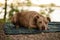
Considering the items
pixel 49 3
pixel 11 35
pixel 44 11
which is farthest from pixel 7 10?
pixel 49 3

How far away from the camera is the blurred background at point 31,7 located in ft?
7.61

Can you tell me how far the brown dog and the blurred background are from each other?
0.22 ft

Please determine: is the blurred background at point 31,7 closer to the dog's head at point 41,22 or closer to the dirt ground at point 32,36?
the dog's head at point 41,22

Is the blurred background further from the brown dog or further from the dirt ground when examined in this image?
the dirt ground

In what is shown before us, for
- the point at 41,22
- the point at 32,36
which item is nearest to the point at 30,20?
the point at 41,22

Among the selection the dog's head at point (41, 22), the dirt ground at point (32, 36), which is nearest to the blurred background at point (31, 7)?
the dog's head at point (41, 22)

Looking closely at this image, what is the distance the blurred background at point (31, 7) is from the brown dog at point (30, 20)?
0.22 feet

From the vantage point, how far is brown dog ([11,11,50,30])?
253 centimetres

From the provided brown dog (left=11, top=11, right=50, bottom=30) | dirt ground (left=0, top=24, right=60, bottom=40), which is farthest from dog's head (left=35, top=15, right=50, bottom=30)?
dirt ground (left=0, top=24, right=60, bottom=40)

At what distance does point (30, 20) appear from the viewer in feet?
8.43

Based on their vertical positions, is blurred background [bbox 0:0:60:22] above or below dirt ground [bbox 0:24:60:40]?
above

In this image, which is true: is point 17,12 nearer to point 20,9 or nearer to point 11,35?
point 20,9

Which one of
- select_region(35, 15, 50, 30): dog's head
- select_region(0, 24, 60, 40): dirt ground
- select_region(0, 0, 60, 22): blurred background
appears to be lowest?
select_region(0, 24, 60, 40): dirt ground

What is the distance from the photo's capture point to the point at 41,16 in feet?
8.31
